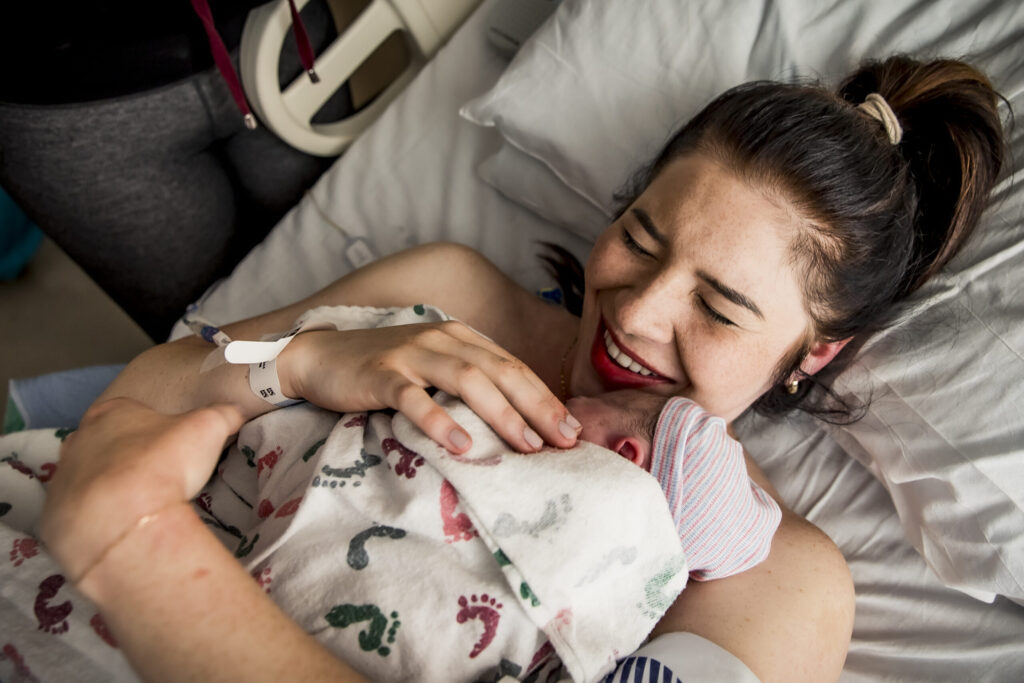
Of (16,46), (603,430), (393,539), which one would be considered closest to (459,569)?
(393,539)

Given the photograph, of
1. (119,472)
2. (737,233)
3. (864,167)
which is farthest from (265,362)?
(864,167)

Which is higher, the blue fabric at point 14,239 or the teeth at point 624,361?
the blue fabric at point 14,239

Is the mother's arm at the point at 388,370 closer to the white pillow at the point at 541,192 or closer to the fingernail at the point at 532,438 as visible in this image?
the fingernail at the point at 532,438

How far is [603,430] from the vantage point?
0.98 metres

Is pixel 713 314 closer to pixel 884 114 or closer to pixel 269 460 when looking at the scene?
pixel 884 114

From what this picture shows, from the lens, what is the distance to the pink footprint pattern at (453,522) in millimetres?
828

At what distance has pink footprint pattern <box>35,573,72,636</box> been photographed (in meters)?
0.80

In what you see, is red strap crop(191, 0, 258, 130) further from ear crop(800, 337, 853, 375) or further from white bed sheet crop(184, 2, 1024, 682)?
ear crop(800, 337, 853, 375)

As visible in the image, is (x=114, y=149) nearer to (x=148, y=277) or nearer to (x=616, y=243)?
(x=148, y=277)

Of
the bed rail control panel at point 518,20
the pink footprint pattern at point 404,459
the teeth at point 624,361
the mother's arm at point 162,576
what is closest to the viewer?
the mother's arm at point 162,576

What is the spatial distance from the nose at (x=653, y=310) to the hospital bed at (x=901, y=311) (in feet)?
1.49

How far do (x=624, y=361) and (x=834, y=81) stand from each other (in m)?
0.73

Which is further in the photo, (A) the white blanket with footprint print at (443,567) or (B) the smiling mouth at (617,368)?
(B) the smiling mouth at (617,368)

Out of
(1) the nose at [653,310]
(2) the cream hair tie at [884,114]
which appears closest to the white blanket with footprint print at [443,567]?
(1) the nose at [653,310]
